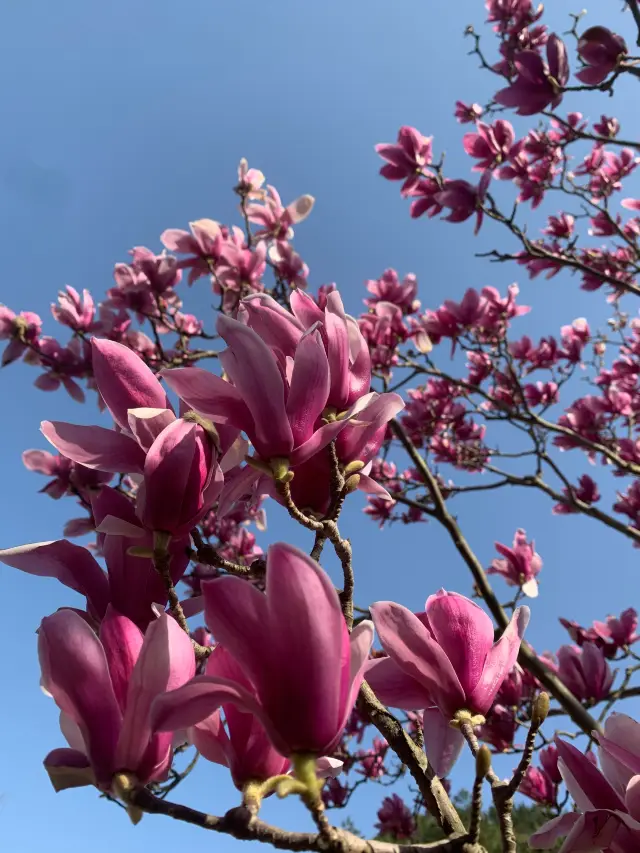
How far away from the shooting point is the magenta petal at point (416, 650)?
1.90ft

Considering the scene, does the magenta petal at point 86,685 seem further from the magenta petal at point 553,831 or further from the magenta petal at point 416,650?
the magenta petal at point 553,831

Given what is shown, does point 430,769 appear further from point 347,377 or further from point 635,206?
point 635,206

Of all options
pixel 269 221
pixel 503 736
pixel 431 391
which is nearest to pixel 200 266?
pixel 269 221

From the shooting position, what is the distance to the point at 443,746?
614 millimetres

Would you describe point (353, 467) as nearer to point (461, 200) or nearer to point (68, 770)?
point (68, 770)

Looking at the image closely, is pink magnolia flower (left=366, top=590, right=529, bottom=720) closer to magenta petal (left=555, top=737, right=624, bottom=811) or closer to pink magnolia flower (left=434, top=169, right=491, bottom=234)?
magenta petal (left=555, top=737, right=624, bottom=811)

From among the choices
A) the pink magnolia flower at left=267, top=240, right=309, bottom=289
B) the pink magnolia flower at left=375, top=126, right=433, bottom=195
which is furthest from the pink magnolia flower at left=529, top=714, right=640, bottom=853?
the pink magnolia flower at left=375, top=126, right=433, bottom=195

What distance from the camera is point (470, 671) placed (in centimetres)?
60

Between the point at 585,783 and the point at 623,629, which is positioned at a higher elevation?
the point at 623,629

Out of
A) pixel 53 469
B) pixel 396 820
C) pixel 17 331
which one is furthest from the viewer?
pixel 396 820

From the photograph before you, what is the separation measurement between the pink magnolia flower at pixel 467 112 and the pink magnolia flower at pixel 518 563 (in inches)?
93.9

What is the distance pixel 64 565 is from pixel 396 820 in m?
4.18

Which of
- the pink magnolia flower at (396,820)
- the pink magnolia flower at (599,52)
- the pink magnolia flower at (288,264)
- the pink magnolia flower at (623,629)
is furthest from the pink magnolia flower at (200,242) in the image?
the pink magnolia flower at (396,820)

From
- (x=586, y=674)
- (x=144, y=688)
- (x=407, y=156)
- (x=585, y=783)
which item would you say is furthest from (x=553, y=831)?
(x=407, y=156)
